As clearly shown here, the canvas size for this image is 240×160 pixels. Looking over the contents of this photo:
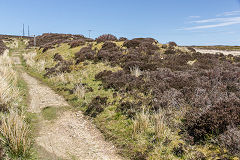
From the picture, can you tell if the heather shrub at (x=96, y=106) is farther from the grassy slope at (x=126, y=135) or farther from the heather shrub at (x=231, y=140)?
the heather shrub at (x=231, y=140)

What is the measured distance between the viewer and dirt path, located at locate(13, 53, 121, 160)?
5.75m

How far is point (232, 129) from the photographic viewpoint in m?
5.47

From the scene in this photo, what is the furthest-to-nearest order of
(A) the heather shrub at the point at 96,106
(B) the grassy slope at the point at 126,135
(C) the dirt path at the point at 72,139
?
(A) the heather shrub at the point at 96,106 < (C) the dirt path at the point at 72,139 < (B) the grassy slope at the point at 126,135

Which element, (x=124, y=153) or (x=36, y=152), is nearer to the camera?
(x=36, y=152)

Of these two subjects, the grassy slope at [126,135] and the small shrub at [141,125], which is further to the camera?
the small shrub at [141,125]

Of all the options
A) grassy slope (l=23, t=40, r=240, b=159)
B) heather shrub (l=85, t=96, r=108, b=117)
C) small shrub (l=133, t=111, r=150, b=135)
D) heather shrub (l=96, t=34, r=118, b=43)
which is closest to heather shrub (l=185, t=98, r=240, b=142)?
grassy slope (l=23, t=40, r=240, b=159)

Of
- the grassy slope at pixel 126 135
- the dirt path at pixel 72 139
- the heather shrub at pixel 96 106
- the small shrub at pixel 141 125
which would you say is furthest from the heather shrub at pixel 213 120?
the heather shrub at pixel 96 106

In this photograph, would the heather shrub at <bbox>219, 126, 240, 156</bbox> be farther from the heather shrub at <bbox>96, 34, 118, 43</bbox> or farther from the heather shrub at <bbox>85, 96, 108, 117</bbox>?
the heather shrub at <bbox>96, 34, 118, 43</bbox>

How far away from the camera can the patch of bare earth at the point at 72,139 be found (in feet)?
19.0

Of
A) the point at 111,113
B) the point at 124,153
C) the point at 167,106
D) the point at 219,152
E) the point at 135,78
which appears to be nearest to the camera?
the point at 219,152

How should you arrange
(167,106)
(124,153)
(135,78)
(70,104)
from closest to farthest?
(124,153) → (167,106) → (70,104) → (135,78)

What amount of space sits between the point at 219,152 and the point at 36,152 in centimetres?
585

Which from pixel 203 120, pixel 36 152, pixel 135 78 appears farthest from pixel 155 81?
pixel 36 152

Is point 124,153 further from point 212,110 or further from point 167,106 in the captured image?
point 212,110
